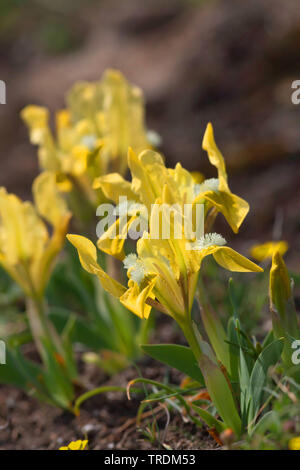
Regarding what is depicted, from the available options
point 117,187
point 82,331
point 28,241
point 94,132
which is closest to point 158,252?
point 117,187

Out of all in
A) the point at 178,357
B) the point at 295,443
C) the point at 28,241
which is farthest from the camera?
the point at 28,241

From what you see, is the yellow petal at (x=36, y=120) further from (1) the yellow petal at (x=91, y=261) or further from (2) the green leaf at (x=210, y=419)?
(2) the green leaf at (x=210, y=419)

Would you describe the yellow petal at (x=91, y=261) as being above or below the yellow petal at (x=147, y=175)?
below

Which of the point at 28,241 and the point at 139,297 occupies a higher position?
the point at 28,241

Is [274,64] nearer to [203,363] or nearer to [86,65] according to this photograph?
[86,65]

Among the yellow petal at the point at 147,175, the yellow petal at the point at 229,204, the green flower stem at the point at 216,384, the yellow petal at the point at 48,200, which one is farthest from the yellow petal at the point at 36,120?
the green flower stem at the point at 216,384

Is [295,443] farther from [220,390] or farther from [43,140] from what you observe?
[43,140]
